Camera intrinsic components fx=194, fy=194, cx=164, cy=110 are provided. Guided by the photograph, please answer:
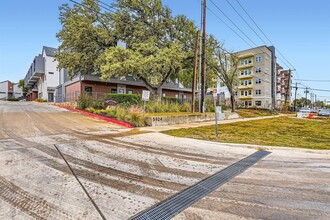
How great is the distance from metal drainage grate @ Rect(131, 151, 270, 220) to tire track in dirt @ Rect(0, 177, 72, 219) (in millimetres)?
1086

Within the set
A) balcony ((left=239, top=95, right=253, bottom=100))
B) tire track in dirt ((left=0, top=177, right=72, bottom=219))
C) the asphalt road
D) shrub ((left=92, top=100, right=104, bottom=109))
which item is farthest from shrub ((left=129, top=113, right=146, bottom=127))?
balcony ((left=239, top=95, right=253, bottom=100))

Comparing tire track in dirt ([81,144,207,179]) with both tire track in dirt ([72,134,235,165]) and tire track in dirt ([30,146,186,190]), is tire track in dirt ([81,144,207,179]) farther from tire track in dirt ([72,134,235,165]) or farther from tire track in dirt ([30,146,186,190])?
tire track in dirt ([72,134,235,165])

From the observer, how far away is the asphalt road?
106 inches

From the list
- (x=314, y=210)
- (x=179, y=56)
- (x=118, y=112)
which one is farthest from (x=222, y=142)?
(x=179, y=56)

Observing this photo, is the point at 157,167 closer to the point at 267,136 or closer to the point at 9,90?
the point at 267,136

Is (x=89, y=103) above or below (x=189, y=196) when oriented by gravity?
above

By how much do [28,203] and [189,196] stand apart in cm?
238

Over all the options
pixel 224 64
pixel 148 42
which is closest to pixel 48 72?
pixel 148 42

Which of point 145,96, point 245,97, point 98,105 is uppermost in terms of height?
point 245,97

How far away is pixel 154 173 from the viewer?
13.6 ft

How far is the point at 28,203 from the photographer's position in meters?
2.76

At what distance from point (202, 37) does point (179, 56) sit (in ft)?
9.48

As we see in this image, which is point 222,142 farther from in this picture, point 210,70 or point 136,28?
point 210,70

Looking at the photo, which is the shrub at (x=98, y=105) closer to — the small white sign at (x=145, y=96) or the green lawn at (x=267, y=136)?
the small white sign at (x=145, y=96)
